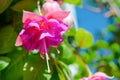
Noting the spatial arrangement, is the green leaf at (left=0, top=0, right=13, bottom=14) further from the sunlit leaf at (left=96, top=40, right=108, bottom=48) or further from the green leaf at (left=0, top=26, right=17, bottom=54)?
the sunlit leaf at (left=96, top=40, right=108, bottom=48)

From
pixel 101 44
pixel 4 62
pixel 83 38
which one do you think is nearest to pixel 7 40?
pixel 4 62

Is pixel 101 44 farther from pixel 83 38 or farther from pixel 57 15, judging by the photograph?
pixel 57 15

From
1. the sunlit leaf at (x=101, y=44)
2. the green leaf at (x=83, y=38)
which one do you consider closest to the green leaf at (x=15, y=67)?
the green leaf at (x=83, y=38)

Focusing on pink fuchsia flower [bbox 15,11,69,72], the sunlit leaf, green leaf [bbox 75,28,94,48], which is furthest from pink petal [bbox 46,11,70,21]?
the sunlit leaf

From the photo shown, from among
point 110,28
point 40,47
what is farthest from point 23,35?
point 110,28

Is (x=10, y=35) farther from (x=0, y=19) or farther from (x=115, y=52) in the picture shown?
(x=115, y=52)

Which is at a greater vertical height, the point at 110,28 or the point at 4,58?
the point at 4,58
